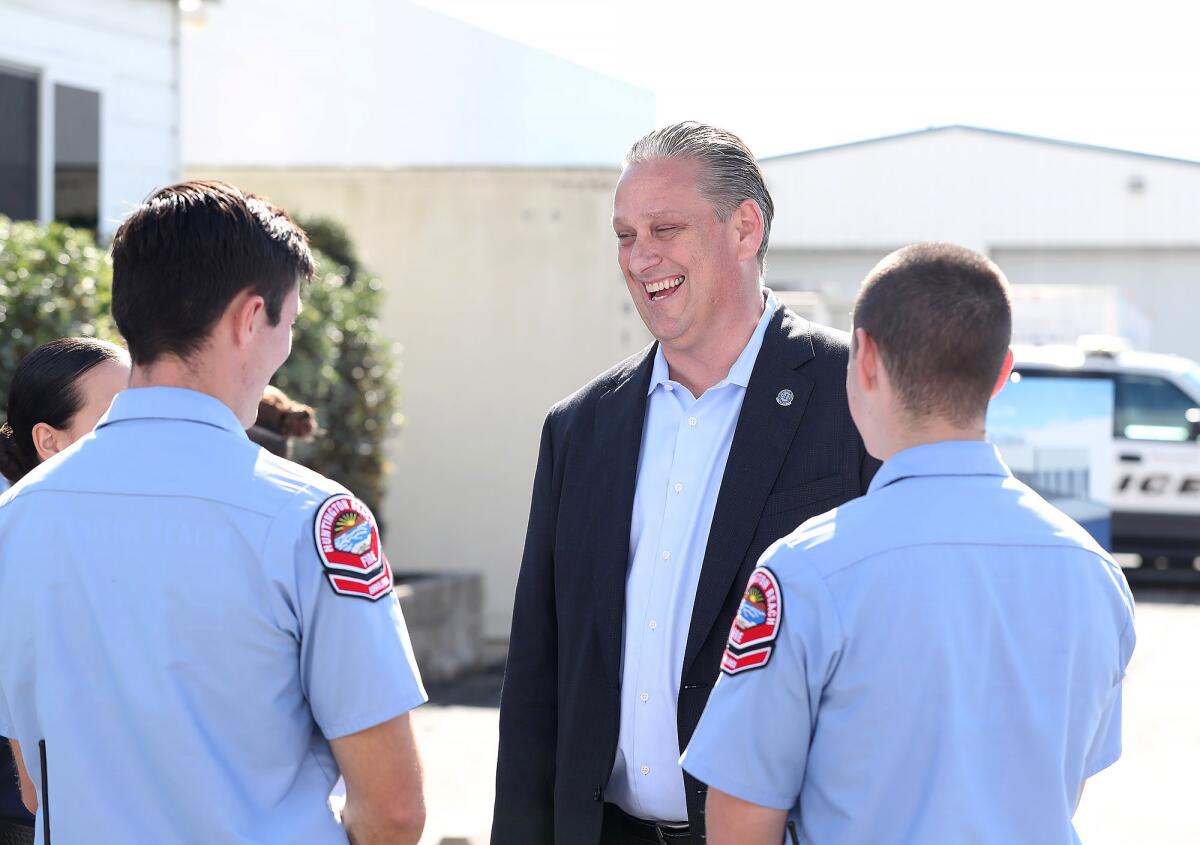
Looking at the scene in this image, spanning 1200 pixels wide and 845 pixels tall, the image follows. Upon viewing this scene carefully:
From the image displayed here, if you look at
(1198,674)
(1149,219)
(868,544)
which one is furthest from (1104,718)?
(1149,219)

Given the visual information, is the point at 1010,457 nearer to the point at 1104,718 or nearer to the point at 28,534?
the point at 1104,718

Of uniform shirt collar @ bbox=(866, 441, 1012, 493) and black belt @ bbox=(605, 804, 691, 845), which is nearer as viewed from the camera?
uniform shirt collar @ bbox=(866, 441, 1012, 493)

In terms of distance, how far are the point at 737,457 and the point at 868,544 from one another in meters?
1.05

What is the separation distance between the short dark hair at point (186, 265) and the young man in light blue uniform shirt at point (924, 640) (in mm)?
908

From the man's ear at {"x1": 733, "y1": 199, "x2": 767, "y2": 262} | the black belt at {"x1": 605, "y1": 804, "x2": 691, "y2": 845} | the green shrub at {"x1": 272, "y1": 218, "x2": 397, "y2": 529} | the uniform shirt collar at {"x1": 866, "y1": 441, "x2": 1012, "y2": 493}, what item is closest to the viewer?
the uniform shirt collar at {"x1": 866, "y1": 441, "x2": 1012, "y2": 493}

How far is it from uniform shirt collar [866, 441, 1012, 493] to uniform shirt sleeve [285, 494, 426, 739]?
0.76 meters

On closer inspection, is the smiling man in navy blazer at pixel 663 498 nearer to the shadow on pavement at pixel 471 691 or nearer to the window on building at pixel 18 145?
the shadow on pavement at pixel 471 691

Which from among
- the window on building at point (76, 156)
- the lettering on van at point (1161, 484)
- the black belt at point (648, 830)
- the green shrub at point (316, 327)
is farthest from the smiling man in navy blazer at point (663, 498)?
the lettering on van at point (1161, 484)

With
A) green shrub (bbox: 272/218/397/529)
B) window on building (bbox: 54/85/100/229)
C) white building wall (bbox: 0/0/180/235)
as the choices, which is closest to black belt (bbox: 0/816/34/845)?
green shrub (bbox: 272/218/397/529)

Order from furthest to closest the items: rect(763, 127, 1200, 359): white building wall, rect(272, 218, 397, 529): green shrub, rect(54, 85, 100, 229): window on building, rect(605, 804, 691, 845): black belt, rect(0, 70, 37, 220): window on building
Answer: rect(763, 127, 1200, 359): white building wall < rect(54, 85, 100, 229): window on building < rect(0, 70, 37, 220): window on building < rect(272, 218, 397, 529): green shrub < rect(605, 804, 691, 845): black belt

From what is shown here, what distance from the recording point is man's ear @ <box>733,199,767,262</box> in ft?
10.8

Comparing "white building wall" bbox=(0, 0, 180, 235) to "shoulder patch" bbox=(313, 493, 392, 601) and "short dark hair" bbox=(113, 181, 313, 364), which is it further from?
"shoulder patch" bbox=(313, 493, 392, 601)

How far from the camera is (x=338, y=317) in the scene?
934cm

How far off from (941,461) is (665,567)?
41.7 inches
